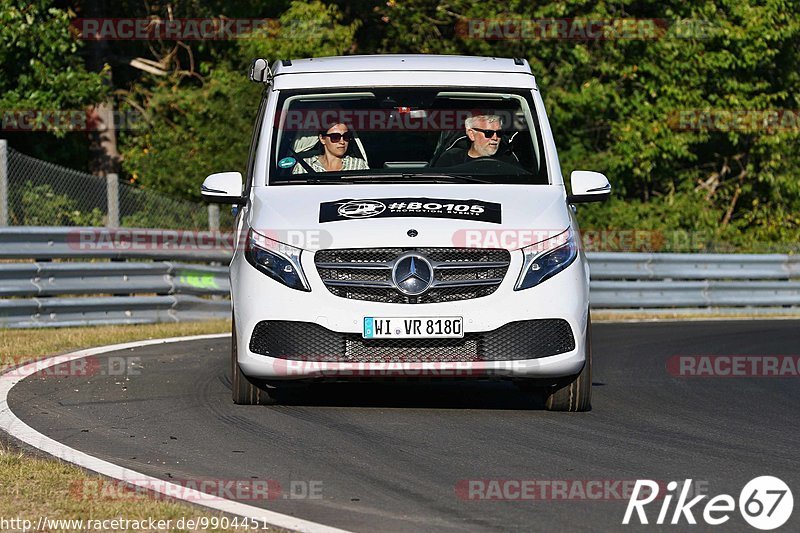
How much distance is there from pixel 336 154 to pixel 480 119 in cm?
90

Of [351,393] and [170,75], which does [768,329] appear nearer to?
[351,393]

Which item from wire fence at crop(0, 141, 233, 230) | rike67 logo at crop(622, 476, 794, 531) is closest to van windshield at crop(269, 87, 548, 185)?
rike67 logo at crop(622, 476, 794, 531)

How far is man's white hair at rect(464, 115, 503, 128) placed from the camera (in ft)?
29.8

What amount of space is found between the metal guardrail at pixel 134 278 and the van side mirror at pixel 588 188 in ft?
21.5

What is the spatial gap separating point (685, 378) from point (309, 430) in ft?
13.3

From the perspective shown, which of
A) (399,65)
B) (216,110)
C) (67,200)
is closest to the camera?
(399,65)

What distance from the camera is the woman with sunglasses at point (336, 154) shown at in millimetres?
8953

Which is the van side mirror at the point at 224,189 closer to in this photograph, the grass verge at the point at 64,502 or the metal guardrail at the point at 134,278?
the grass verge at the point at 64,502

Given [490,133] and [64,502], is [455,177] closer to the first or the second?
[490,133]

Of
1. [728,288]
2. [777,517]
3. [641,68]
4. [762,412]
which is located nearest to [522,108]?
[762,412]

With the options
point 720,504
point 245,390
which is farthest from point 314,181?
point 720,504

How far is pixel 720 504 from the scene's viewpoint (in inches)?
222

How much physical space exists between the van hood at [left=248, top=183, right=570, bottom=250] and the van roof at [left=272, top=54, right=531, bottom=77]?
3.74 feet

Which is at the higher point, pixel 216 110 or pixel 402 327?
pixel 402 327
